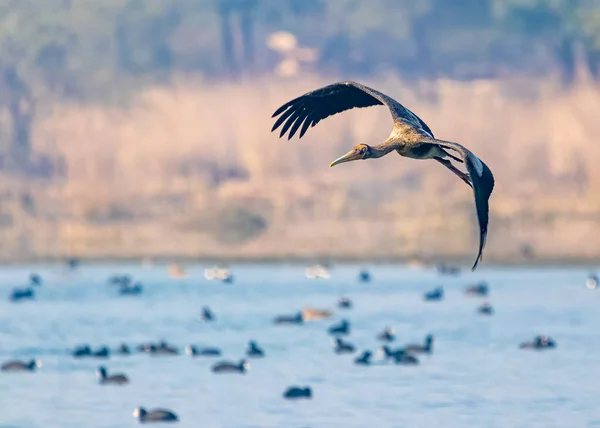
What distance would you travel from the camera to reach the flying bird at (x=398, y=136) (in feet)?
49.6

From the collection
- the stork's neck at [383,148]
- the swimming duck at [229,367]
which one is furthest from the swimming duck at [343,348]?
the stork's neck at [383,148]

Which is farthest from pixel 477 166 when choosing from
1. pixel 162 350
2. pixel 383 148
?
pixel 162 350

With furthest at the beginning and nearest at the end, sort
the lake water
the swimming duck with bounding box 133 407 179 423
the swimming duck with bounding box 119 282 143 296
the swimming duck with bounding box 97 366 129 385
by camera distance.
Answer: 1. the swimming duck with bounding box 119 282 143 296
2. the swimming duck with bounding box 97 366 129 385
3. the lake water
4. the swimming duck with bounding box 133 407 179 423

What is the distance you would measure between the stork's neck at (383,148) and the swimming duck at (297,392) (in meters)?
13.4

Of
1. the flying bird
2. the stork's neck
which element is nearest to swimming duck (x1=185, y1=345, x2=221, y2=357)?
the flying bird

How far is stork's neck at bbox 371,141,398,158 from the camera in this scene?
1678cm

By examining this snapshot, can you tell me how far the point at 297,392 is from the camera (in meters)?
29.8

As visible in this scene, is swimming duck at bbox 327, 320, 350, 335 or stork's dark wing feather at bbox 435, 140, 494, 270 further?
swimming duck at bbox 327, 320, 350, 335

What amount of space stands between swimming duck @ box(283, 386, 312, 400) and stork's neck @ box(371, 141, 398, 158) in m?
13.4

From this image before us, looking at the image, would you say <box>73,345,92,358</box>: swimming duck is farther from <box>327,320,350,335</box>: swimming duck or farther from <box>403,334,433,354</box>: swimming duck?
<box>327,320,350,335</box>: swimming duck

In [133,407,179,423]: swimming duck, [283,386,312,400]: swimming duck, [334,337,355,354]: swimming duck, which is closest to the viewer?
[133,407,179,423]: swimming duck

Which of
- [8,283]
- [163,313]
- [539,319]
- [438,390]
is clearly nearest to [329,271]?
[8,283]

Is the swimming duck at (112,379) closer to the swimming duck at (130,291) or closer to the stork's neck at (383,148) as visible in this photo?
the stork's neck at (383,148)

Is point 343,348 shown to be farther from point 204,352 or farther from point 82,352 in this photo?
point 82,352
